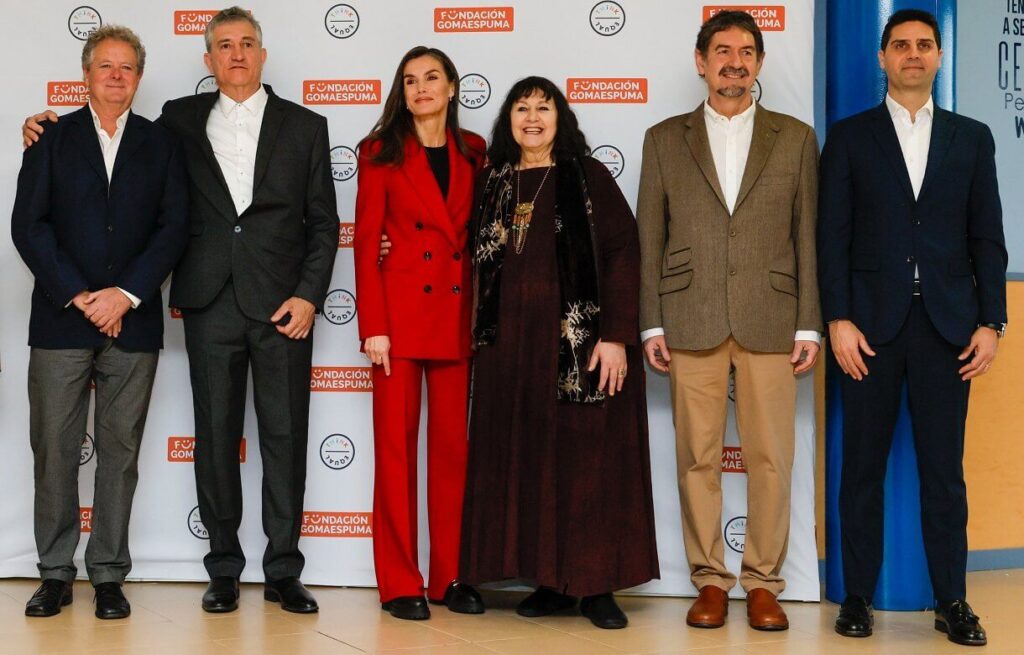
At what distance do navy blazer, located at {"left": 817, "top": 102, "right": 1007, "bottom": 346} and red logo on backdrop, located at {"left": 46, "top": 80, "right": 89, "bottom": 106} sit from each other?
2869mm

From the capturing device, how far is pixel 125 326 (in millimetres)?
3916

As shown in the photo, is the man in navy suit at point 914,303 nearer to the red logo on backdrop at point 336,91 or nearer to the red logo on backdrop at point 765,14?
the red logo on backdrop at point 765,14

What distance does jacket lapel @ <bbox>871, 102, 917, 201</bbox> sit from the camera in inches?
148

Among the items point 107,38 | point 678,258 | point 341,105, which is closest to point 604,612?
point 678,258

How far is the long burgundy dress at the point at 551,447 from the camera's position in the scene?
148 inches

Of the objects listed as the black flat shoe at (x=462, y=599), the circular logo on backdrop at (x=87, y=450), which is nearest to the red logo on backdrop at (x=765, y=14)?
the black flat shoe at (x=462, y=599)

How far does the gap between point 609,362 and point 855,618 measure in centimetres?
113

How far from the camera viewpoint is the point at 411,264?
156 inches

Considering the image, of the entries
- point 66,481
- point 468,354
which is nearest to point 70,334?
point 66,481

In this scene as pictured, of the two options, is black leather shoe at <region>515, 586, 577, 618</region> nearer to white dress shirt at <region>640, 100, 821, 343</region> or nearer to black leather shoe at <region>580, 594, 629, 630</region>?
black leather shoe at <region>580, 594, 629, 630</region>

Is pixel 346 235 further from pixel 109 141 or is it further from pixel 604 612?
pixel 604 612

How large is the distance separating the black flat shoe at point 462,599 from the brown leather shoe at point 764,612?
903 millimetres

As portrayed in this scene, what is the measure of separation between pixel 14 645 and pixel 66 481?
0.69m

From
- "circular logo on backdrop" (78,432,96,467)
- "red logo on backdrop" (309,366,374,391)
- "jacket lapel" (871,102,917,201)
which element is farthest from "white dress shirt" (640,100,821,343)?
"circular logo on backdrop" (78,432,96,467)
